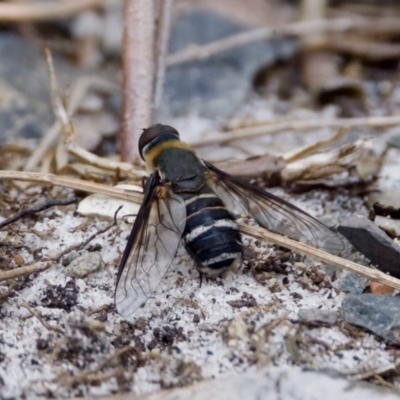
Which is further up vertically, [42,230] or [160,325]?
[42,230]

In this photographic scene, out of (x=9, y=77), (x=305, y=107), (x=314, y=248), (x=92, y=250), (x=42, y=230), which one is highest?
(x=9, y=77)

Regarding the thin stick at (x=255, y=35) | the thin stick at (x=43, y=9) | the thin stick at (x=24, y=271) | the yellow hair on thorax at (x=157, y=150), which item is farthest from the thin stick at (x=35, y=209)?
the thin stick at (x=43, y=9)

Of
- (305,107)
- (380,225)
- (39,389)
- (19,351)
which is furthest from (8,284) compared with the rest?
(305,107)

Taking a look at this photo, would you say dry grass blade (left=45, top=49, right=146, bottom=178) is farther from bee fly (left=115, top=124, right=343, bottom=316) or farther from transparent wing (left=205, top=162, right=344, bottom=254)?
transparent wing (left=205, top=162, right=344, bottom=254)

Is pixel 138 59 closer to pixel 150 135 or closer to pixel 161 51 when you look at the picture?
pixel 161 51

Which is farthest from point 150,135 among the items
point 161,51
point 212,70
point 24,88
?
point 212,70

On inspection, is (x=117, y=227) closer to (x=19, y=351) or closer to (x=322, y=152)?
(x=19, y=351)
